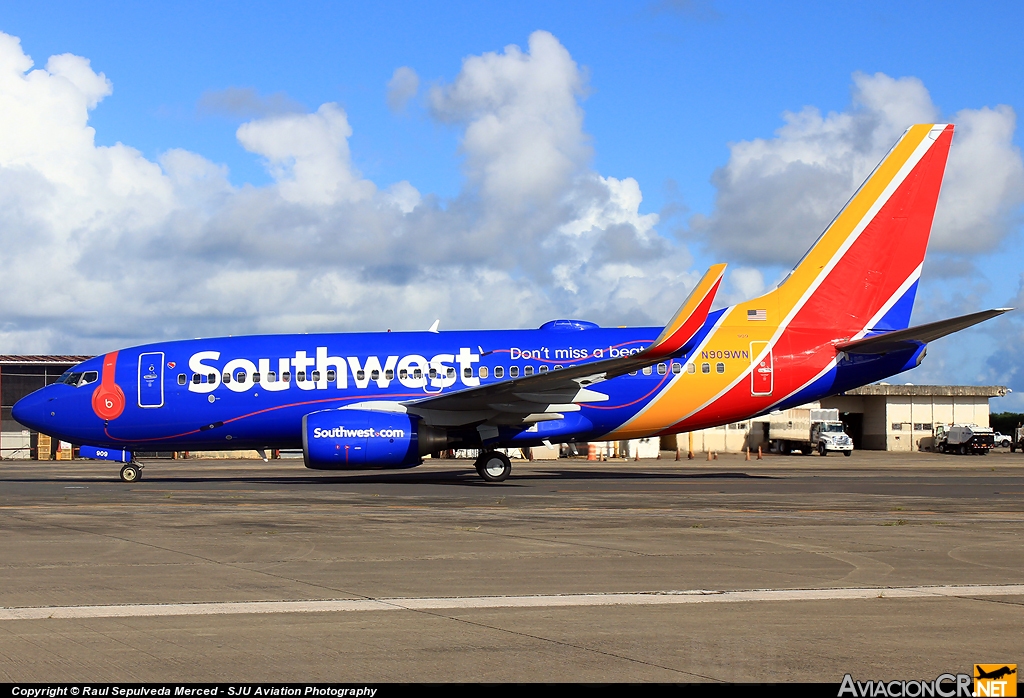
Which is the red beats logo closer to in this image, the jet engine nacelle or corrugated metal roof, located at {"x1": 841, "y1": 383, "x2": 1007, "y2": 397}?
the jet engine nacelle

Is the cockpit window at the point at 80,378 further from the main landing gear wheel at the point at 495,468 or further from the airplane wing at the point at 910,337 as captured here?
the airplane wing at the point at 910,337

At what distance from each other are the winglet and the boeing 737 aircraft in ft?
6.14

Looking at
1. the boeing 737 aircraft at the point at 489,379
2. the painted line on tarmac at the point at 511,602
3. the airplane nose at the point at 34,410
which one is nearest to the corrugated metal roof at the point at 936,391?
the boeing 737 aircraft at the point at 489,379

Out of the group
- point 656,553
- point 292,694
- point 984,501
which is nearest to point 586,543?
point 656,553

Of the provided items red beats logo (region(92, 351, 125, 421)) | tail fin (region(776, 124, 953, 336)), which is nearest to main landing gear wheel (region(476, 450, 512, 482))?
tail fin (region(776, 124, 953, 336))

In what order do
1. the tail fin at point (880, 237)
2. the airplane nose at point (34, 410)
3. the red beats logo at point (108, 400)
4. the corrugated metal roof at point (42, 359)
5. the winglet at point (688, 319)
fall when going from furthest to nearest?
the corrugated metal roof at point (42, 359), the tail fin at point (880, 237), the airplane nose at point (34, 410), the red beats logo at point (108, 400), the winglet at point (688, 319)

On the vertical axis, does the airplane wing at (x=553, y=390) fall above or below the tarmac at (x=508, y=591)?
above

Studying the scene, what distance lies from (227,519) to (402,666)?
10.7 metres

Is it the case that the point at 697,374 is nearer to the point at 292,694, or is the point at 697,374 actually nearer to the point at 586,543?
the point at 586,543

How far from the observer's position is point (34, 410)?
28.1 m

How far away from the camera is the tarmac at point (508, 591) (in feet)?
20.9

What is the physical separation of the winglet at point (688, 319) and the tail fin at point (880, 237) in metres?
5.04

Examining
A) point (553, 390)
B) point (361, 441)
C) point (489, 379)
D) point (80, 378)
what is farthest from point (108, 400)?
point (553, 390)

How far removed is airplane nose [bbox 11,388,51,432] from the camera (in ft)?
91.7
